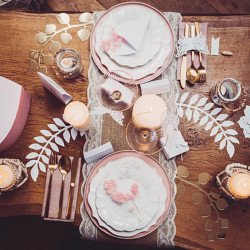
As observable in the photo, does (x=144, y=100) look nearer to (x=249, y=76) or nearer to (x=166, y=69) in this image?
(x=166, y=69)

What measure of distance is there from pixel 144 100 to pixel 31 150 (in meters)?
0.51

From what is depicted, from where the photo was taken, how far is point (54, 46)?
63.1 inches

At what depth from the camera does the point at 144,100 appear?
1.46m

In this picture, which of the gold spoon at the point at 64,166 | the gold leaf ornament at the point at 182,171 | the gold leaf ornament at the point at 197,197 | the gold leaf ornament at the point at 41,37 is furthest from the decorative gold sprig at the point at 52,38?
the gold leaf ornament at the point at 197,197

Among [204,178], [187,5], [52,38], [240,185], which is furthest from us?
[187,5]

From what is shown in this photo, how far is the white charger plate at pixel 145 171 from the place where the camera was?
143 cm

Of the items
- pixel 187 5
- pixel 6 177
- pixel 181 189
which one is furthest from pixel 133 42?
pixel 187 5

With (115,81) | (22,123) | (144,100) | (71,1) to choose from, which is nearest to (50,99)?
(22,123)

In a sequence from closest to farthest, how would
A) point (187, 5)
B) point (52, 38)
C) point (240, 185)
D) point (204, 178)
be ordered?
point (240, 185), point (204, 178), point (52, 38), point (187, 5)

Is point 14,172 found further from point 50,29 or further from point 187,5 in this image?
point 187,5

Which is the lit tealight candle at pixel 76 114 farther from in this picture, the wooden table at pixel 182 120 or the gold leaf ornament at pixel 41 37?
the gold leaf ornament at pixel 41 37

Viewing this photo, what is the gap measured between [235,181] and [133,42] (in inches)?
26.6

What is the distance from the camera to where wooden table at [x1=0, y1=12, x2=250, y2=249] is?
4.85ft

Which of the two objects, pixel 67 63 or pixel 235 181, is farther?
pixel 67 63
